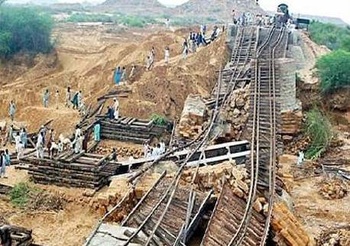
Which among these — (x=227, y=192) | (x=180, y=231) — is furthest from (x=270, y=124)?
(x=180, y=231)

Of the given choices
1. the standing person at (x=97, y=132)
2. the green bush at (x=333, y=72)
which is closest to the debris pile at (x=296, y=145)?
the green bush at (x=333, y=72)

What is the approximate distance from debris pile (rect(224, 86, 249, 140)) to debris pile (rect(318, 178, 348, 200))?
12.8 ft

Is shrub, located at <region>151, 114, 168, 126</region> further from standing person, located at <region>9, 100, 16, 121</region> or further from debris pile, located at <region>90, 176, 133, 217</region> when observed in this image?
debris pile, located at <region>90, 176, 133, 217</region>

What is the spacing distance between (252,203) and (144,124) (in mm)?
10756

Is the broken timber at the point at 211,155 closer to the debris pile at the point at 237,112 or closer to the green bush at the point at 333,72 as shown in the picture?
the debris pile at the point at 237,112

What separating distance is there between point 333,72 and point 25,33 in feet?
74.9

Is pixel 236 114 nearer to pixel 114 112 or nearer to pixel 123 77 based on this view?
pixel 114 112

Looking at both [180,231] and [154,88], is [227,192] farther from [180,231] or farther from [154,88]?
[154,88]

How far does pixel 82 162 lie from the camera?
20641 millimetres

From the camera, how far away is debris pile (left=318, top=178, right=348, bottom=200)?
23156 millimetres

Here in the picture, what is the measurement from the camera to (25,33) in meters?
44.1

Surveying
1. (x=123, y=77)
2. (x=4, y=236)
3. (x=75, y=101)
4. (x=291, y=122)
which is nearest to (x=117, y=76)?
(x=123, y=77)

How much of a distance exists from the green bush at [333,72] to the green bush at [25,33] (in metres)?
21.2

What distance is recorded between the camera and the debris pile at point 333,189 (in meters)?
23.2
